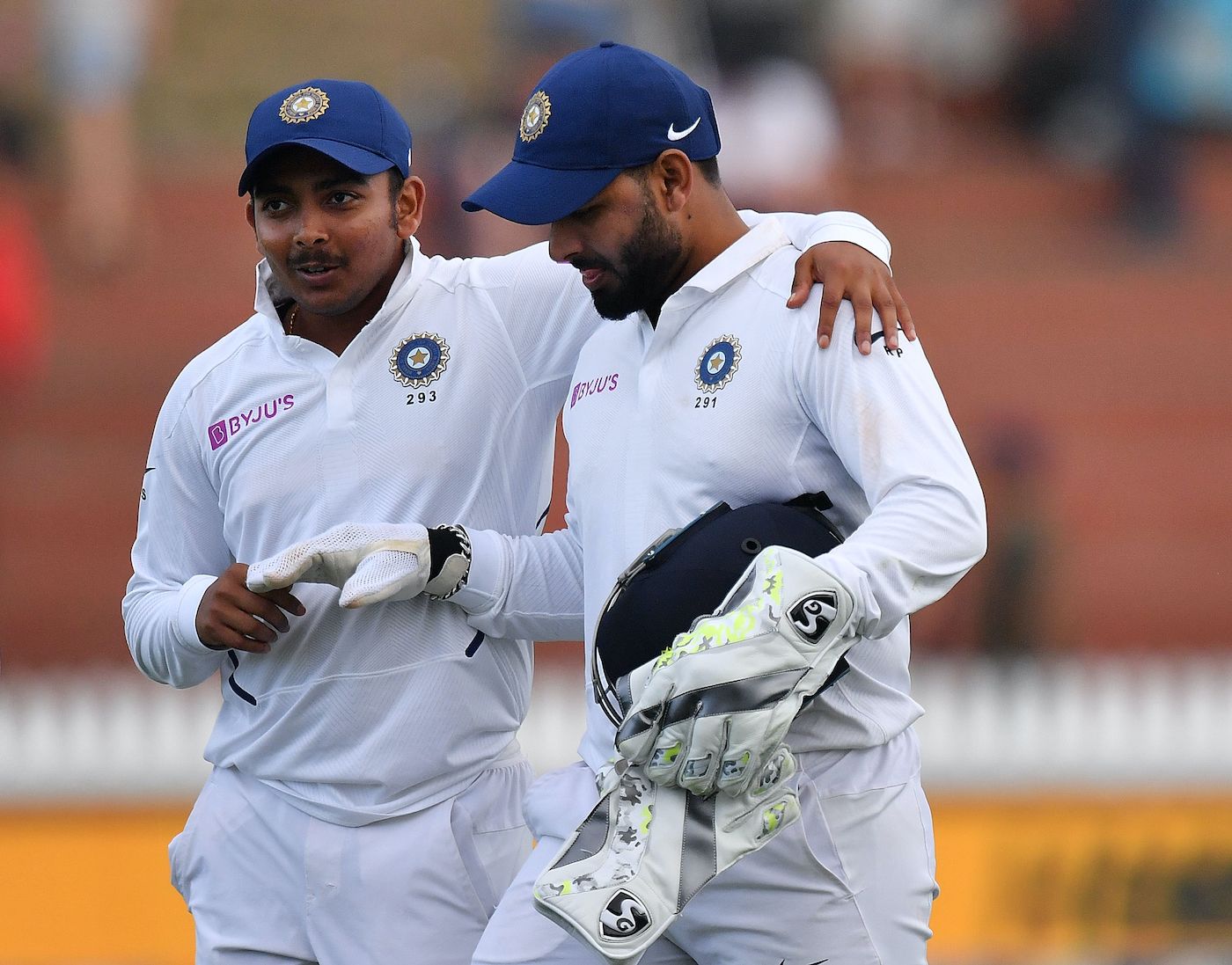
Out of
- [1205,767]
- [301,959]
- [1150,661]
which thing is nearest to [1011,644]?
[1150,661]

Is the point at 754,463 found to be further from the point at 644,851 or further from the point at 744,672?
the point at 644,851

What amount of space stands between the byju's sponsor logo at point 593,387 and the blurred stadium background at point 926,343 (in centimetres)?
405

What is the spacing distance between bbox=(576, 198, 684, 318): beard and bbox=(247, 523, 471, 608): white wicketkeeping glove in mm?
530

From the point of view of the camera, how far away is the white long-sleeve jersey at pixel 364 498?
3.17 meters

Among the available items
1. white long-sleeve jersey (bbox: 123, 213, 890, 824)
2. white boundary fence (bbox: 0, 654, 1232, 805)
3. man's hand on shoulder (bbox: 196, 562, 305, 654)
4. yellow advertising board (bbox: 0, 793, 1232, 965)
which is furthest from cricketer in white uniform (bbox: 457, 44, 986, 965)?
white boundary fence (bbox: 0, 654, 1232, 805)

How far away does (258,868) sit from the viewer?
3.22m

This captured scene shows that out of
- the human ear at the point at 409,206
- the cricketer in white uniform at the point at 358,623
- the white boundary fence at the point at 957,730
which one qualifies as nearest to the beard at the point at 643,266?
the cricketer in white uniform at the point at 358,623

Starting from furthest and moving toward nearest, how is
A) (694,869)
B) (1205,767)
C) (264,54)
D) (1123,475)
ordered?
(264,54)
(1123,475)
(1205,767)
(694,869)

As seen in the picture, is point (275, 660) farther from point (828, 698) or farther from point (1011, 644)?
point (1011, 644)

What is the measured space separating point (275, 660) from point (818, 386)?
1.18m

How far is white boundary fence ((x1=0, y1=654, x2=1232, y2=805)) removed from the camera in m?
7.19

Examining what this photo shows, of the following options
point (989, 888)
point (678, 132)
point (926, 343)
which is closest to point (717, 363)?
point (678, 132)

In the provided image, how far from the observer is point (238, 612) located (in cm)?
306

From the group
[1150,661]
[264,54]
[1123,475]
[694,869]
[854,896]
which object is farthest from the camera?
[264,54]
